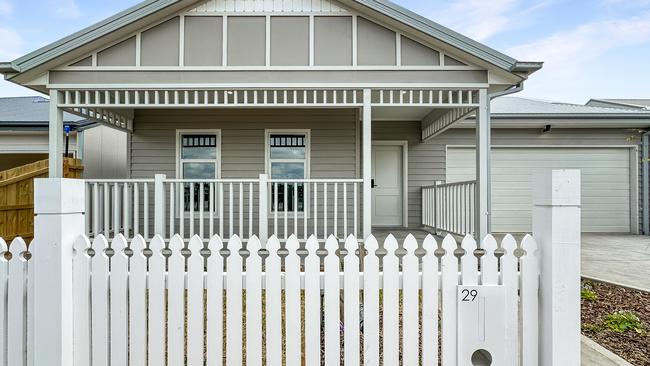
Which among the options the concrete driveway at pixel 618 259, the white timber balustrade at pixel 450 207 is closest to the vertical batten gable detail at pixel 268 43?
the white timber balustrade at pixel 450 207

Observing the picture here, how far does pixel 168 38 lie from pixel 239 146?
8.14 ft

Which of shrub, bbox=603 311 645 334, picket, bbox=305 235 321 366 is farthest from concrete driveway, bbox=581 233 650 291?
picket, bbox=305 235 321 366

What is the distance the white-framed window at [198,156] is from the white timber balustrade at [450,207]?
425cm

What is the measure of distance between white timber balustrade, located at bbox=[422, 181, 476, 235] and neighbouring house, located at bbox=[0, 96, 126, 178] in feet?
22.4

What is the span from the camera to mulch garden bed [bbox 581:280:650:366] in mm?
2871

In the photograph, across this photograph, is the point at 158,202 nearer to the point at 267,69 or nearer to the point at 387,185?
the point at 267,69

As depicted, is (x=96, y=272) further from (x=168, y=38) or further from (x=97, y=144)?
(x=97, y=144)

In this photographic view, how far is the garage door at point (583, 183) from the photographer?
901 cm

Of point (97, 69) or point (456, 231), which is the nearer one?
point (97, 69)

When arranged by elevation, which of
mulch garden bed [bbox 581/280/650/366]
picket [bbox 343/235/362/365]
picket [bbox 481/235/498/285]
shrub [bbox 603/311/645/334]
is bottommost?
mulch garden bed [bbox 581/280/650/366]

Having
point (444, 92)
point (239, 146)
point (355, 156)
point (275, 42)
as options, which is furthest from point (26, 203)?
point (444, 92)

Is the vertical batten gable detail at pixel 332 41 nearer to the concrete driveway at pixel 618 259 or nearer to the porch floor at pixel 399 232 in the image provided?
the porch floor at pixel 399 232

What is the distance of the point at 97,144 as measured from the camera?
8508 millimetres

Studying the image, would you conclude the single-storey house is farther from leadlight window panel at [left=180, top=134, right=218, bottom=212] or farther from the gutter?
leadlight window panel at [left=180, top=134, right=218, bottom=212]
